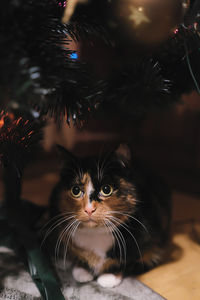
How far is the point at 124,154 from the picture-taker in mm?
688

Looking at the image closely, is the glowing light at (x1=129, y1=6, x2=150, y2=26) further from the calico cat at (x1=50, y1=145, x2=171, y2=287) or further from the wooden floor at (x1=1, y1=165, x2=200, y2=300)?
the wooden floor at (x1=1, y1=165, x2=200, y2=300)

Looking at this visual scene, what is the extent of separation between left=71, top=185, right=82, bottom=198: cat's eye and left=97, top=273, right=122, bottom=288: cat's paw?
216 millimetres

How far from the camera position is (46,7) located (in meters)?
0.49

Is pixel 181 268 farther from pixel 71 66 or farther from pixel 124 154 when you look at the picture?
pixel 71 66

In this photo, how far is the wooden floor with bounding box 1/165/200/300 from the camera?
0.67 meters

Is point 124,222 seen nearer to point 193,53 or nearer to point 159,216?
point 159,216

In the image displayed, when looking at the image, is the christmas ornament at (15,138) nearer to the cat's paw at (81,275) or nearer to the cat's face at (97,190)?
the cat's face at (97,190)

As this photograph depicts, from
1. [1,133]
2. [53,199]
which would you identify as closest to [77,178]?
[53,199]

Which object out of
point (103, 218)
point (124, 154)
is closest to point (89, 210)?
point (103, 218)

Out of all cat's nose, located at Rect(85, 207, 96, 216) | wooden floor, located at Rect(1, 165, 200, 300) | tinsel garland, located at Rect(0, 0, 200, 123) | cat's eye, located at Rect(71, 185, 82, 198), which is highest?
tinsel garland, located at Rect(0, 0, 200, 123)

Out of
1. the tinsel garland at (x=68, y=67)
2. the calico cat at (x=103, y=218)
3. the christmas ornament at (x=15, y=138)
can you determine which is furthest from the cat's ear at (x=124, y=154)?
the christmas ornament at (x=15, y=138)

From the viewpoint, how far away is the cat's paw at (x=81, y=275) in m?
0.67

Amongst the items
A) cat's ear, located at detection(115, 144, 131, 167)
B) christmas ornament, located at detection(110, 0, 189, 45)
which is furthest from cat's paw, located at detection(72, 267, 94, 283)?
christmas ornament, located at detection(110, 0, 189, 45)

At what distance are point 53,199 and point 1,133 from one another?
246 mm
